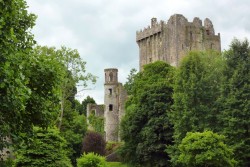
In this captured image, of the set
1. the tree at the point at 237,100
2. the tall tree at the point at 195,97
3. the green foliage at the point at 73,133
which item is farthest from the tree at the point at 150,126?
the tree at the point at 237,100

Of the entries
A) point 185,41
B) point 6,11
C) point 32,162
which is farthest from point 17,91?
point 185,41

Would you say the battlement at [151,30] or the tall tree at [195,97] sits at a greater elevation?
the battlement at [151,30]

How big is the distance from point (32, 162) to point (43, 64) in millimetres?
12505

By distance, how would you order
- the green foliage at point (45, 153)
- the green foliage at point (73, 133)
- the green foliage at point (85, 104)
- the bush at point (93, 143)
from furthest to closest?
the green foliage at point (85, 104) → the bush at point (93, 143) → the green foliage at point (73, 133) → the green foliage at point (45, 153)

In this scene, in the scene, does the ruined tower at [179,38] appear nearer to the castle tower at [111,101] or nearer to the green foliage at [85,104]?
the castle tower at [111,101]

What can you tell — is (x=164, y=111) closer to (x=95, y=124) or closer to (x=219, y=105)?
(x=219, y=105)

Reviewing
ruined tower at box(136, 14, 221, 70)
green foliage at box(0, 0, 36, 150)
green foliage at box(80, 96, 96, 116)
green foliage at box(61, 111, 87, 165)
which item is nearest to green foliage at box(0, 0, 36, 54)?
green foliage at box(0, 0, 36, 150)

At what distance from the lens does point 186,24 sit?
65.4 metres

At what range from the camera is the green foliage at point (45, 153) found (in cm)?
2702

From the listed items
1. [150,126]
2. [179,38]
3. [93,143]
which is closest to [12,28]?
[150,126]

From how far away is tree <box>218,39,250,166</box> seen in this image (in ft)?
103

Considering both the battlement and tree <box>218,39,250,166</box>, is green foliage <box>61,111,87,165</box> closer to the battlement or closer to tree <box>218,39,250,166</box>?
tree <box>218,39,250,166</box>

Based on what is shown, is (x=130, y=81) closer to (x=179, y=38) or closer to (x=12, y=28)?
(x=179, y=38)

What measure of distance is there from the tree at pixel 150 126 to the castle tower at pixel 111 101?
2011 centimetres
